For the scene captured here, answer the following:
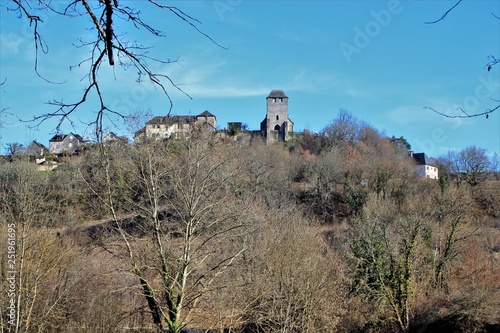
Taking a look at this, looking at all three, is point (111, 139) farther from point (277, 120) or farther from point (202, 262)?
point (277, 120)

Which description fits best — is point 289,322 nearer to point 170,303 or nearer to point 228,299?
point 228,299

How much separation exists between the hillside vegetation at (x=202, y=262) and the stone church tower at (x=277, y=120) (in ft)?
121

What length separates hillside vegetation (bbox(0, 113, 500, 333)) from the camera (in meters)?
10.5

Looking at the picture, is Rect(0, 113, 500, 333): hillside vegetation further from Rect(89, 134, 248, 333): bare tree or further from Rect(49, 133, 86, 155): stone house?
Rect(49, 133, 86, 155): stone house

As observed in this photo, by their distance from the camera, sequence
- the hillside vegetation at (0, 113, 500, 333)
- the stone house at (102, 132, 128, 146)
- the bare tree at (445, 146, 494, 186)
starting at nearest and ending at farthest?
1. the stone house at (102, 132, 128, 146)
2. the hillside vegetation at (0, 113, 500, 333)
3. the bare tree at (445, 146, 494, 186)

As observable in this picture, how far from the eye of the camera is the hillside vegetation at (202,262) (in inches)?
413

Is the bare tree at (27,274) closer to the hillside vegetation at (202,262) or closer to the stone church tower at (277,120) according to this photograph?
the hillside vegetation at (202,262)

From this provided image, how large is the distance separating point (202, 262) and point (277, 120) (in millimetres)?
56429

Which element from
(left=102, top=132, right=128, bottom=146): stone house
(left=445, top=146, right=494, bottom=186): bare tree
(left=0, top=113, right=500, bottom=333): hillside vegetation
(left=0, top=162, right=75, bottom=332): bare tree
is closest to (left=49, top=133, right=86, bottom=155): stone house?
(left=102, top=132, right=128, bottom=146): stone house

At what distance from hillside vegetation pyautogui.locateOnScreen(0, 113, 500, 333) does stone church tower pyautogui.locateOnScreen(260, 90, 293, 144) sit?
36785 millimetres

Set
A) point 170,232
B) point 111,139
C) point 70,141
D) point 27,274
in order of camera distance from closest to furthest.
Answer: point 111,139
point 27,274
point 170,232
point 70,141

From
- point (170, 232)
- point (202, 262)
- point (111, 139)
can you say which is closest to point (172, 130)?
point (170, 232)

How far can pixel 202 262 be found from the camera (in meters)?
11.0

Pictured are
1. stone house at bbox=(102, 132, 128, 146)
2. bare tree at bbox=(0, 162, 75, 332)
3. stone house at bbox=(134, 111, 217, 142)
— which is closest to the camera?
stone house at bbox=(102, 132, 128, 146)
